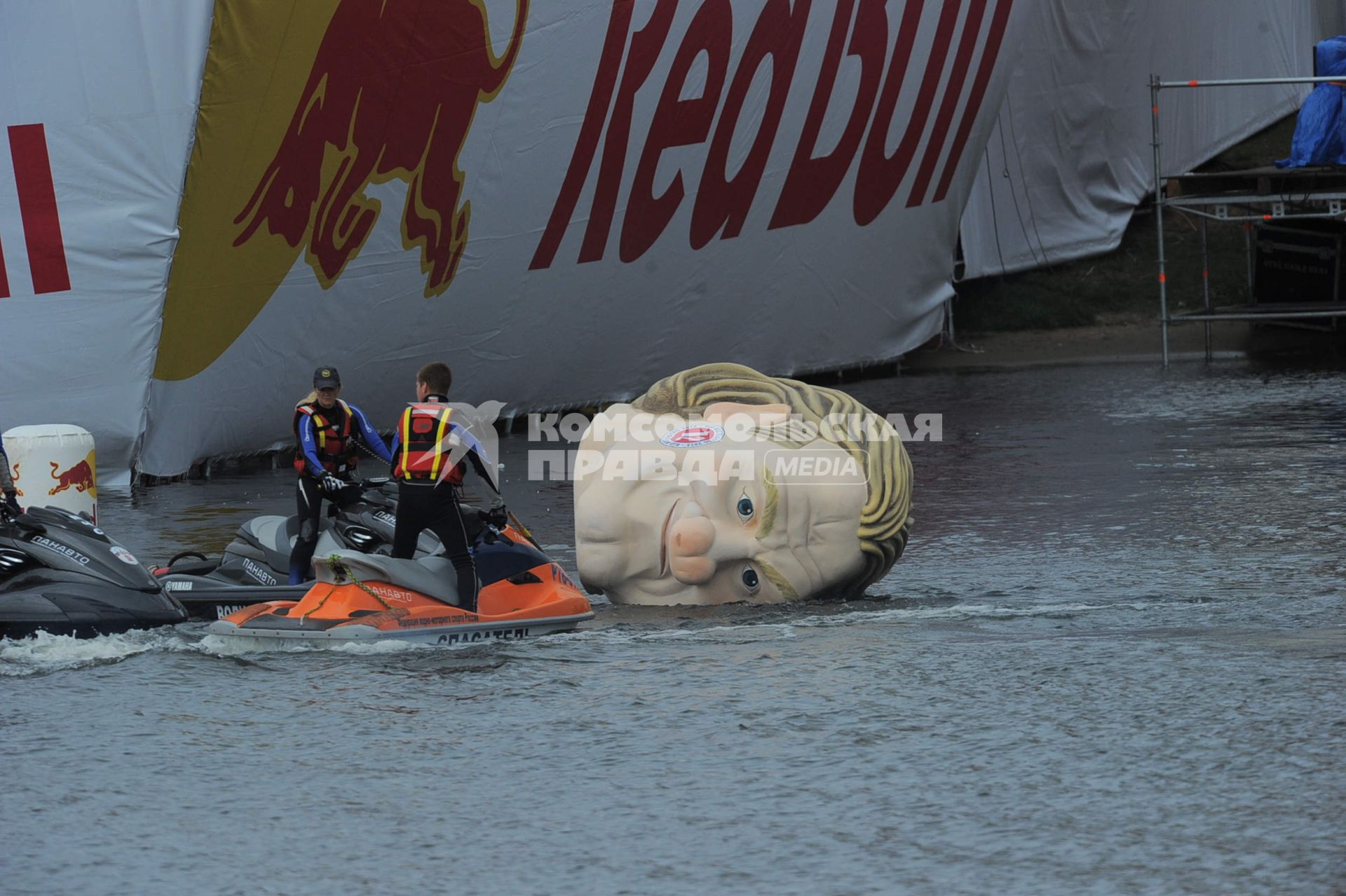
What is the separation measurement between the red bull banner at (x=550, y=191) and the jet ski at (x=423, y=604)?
7096 millimetres

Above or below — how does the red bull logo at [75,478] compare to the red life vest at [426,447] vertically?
below

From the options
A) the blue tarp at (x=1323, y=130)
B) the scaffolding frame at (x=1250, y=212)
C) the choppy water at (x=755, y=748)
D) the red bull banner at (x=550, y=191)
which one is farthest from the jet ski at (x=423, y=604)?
the blue tarp at (x=1323, y=130)

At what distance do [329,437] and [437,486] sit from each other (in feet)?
5.09

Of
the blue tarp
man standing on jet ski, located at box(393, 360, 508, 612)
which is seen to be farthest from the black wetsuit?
the blue tarp

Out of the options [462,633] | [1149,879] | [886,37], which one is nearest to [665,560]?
[462,633]

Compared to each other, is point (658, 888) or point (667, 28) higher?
point (667, 28)

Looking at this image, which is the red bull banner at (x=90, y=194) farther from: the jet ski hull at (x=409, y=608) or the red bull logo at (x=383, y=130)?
the jet ski hull at (x=409, y=608)

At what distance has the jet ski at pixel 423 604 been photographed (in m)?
7.82

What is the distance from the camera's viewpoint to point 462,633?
8023 mm

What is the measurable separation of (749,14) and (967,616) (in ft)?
37.8

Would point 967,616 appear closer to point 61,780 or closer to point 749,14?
point 61,780

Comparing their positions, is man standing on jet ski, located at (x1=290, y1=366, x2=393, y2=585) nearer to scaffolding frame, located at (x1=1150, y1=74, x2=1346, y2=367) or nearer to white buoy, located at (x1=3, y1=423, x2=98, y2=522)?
white buoy, located at (x1=3, y1=423, x2=98, y2=522)

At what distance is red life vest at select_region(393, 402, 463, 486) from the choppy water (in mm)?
905

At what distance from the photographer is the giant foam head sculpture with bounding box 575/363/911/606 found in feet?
28.3
